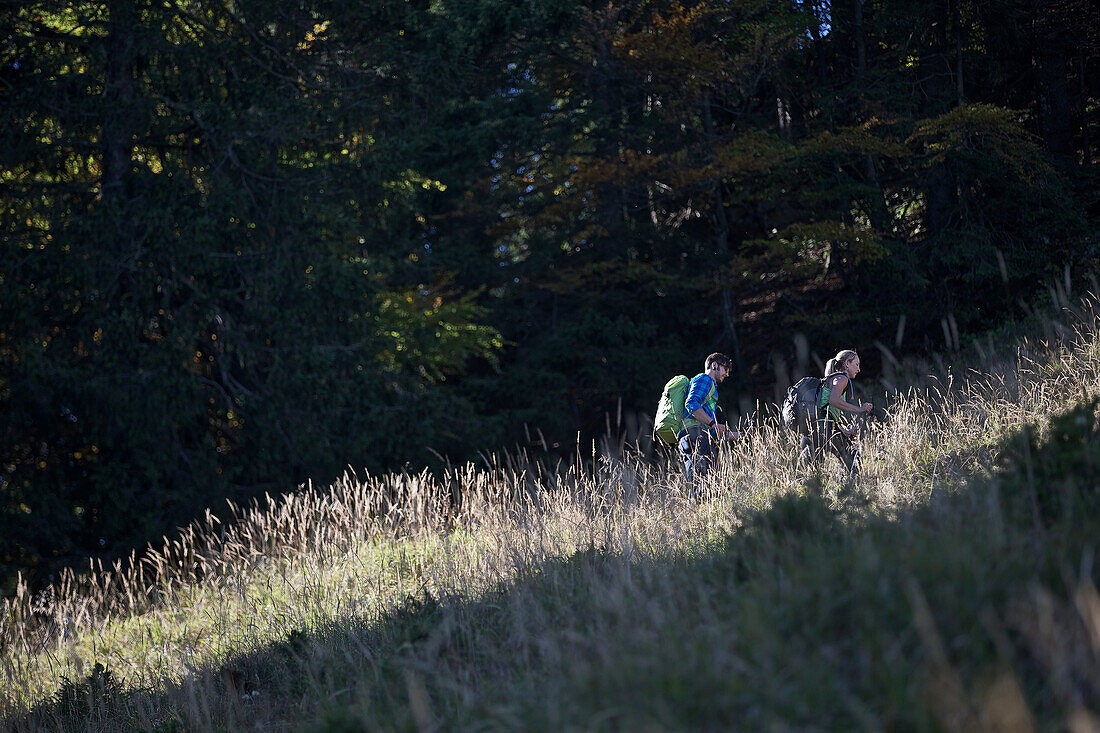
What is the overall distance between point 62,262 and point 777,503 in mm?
11274

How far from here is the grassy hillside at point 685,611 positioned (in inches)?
102

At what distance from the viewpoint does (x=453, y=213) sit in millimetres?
18047

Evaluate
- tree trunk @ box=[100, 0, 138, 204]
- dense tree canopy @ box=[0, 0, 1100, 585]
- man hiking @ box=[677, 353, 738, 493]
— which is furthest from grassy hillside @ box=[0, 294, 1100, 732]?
tree trunk @ box=[100, 0, 138, 204]

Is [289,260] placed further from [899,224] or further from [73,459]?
[899,224]

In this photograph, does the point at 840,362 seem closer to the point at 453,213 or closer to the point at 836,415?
the point at 836,415

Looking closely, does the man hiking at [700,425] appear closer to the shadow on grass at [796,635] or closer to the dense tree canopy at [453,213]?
the shadow on grass at [796,635]

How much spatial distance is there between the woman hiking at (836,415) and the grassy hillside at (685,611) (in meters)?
0.32

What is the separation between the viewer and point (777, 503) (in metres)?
4.31

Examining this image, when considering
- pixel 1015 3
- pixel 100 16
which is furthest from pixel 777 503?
pixel 1015 3

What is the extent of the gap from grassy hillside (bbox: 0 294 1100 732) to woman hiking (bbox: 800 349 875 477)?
0.32 m

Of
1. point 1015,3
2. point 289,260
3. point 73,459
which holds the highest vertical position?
point 1015,3

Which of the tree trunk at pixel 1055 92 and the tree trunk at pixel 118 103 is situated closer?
the tree trunk at pixel 118 103

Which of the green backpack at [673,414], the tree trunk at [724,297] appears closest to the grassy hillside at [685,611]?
the green backpack at [673,414]

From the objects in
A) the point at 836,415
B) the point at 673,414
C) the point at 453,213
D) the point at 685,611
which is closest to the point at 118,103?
the point at 453,213
